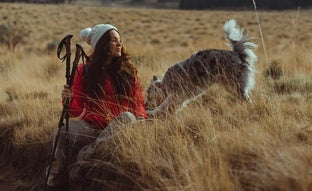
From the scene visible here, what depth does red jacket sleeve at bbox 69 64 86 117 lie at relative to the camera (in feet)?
15.9

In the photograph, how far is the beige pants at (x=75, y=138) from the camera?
4.44m

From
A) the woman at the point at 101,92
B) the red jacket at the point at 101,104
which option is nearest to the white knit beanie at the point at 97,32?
the woman at the point at 101,92

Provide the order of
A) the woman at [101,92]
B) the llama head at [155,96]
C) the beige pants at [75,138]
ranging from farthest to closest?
1. the llama head at [155,96]
2. the woman at [101,92]
3. the beige pants at [75,138]

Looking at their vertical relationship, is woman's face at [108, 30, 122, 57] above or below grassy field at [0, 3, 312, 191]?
above

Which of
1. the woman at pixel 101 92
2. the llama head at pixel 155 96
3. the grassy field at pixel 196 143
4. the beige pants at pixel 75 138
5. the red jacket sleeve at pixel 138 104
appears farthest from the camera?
the llama head at pixel 155 96

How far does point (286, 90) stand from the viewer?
A: 6.37 meters

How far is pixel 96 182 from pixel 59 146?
20.1 inches

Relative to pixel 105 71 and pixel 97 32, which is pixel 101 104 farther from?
pixel 97 32

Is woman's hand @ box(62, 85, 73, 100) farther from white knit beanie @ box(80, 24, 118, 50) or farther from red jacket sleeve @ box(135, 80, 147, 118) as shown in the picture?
red jacket sleeve @ box(135, 80, 147, 118)

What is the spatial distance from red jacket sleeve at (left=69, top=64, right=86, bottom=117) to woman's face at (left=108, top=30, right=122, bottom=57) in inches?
15.5

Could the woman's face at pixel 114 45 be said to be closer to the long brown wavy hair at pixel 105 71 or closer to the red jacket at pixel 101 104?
the long brown wavy hair at pixel 105 71

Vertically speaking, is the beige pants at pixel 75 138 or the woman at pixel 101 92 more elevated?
the woman at pixel 101 92

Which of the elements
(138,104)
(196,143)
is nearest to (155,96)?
(138,104)

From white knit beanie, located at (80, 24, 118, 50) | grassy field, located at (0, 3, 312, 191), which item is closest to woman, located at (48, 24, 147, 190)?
white knit beanie, located at (80, 24, 118, 50)
